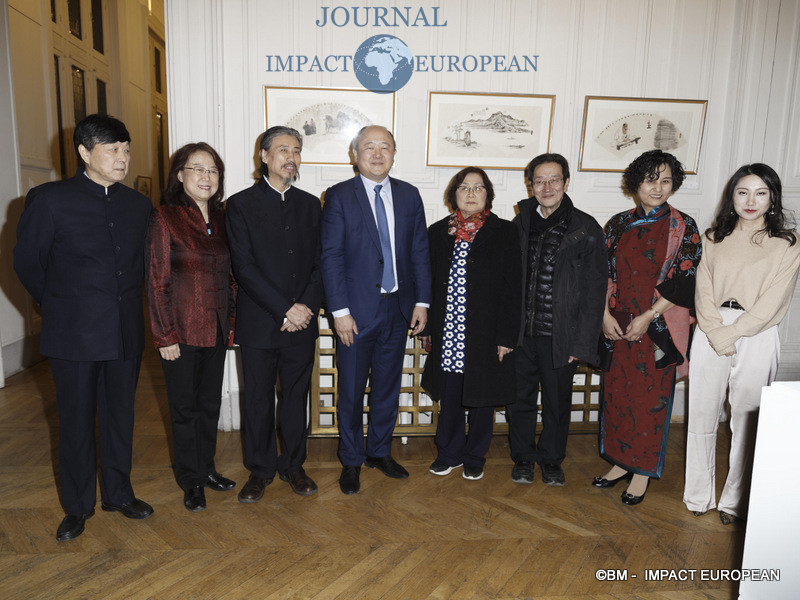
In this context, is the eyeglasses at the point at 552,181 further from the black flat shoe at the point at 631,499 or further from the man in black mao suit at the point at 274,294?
the black flat shoe at the point at 631,499

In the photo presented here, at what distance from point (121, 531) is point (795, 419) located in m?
2.64

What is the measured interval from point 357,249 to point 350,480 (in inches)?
48.4

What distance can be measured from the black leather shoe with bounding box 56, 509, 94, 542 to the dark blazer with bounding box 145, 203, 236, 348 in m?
0.85

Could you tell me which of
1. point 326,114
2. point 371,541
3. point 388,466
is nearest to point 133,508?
point 371,541

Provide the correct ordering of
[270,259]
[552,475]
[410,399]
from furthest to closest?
1. [410,399]
2. [552,475]
3. [270,259]

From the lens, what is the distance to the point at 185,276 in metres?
2.57

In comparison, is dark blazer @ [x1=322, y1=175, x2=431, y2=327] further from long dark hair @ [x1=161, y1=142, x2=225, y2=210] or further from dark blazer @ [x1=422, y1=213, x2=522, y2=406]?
long dark hair @ [x1=161, y1=142, x2=225, y2=210]

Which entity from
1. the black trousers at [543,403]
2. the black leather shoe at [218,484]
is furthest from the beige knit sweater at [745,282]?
the black leather shoe at [218,484]

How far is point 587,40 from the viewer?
3742 millimetres

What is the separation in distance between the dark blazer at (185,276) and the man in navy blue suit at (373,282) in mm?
527

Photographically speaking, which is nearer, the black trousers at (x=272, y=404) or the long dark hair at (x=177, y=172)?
the long dark hair at (x=177, y=172)

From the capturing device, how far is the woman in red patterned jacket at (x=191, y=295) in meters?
2.53

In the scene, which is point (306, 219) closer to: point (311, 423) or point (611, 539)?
point (311, 423)

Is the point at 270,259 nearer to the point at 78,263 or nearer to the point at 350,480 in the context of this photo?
the point at 78,263
